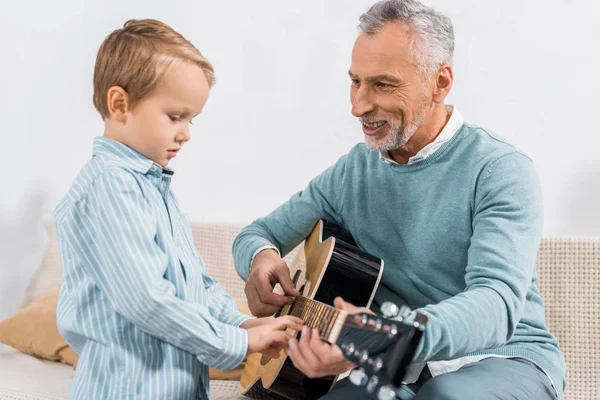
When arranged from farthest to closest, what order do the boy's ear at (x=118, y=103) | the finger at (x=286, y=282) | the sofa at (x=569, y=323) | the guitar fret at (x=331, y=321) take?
the sofa at (x=569, y=323)
the finger at (x=286, y=282)
the boy's ear at (x=118, y=103)
the guitar fret at (x=331, y=321)

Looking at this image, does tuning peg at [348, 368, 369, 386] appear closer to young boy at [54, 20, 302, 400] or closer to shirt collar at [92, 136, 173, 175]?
young boy at [54, 20, 302, 400]

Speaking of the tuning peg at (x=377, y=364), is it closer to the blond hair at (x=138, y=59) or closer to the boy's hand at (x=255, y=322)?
the boy's hand at (x=255, y=322)

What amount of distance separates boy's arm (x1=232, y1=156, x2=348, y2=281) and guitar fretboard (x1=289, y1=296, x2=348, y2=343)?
1.16ft

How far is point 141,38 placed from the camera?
133 centimetres

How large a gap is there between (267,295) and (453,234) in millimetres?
455

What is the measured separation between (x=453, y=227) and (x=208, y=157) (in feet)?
4.51

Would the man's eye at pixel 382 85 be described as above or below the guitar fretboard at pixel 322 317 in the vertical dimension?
above

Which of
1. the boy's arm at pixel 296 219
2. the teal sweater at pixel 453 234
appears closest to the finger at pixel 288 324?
the teal sweater at pixel 453 234

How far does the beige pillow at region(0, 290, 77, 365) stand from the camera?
235 cm

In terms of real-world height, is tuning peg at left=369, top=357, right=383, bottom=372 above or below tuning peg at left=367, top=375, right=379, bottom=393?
above

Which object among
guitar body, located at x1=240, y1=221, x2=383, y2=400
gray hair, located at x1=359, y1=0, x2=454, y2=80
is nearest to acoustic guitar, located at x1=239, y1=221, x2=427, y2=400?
guitar body, located at x1=240, y1=221, x2=383, y2=400

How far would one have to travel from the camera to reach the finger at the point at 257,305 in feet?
5.91

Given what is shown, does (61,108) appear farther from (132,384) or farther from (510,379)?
(510,379)

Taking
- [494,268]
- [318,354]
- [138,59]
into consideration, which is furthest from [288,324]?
[138,59]
